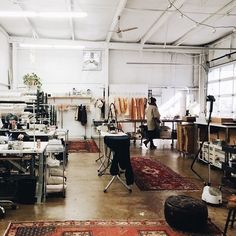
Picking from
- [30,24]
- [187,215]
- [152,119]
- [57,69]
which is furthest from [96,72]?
[187,215]

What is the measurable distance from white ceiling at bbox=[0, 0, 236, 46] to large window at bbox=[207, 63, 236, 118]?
1.29 m

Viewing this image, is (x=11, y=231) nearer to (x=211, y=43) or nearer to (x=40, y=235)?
(x=40, y=235)

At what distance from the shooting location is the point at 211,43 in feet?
40.1

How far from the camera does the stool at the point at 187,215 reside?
3.37 metres

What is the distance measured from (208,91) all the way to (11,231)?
1069cm

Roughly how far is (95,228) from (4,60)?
8777 mm

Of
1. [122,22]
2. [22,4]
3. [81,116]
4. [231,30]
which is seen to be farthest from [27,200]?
[231,30]

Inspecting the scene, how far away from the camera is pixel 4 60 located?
10680 mm

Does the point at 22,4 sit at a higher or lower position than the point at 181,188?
higher

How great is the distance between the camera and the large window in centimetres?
1059

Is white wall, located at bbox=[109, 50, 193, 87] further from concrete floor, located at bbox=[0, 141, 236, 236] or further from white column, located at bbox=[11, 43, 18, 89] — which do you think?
concrete floor, located at bbox=[0, 141, 236, 236]

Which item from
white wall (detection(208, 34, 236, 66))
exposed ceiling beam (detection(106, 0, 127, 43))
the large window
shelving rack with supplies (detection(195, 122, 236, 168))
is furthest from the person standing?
white wall (detection(208, 34, 236, 66))

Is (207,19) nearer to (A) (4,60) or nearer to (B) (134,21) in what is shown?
(B) (134,21)

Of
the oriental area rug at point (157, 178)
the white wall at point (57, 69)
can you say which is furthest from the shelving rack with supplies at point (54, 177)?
the white wall at point (57, 69)
